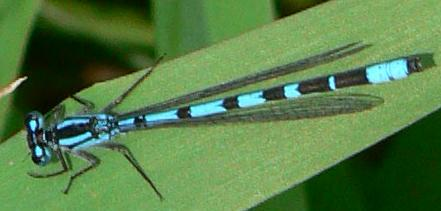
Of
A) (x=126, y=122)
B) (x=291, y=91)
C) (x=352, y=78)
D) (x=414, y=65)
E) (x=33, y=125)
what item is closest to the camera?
(x=414, y=65)

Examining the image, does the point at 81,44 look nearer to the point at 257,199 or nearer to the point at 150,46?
the point at 150,46

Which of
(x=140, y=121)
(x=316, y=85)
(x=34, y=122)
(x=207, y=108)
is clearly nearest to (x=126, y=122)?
(x=140, y=121)

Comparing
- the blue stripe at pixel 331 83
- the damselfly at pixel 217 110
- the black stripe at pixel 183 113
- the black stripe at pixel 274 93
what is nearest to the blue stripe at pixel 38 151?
the damselfly at pixel 217 110

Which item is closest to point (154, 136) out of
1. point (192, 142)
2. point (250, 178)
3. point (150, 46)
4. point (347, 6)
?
point (192, 142)

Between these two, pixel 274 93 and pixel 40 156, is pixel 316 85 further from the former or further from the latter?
pixel 40 156

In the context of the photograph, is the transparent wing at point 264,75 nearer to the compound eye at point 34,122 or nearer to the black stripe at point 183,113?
the black stripe at point 183,113
